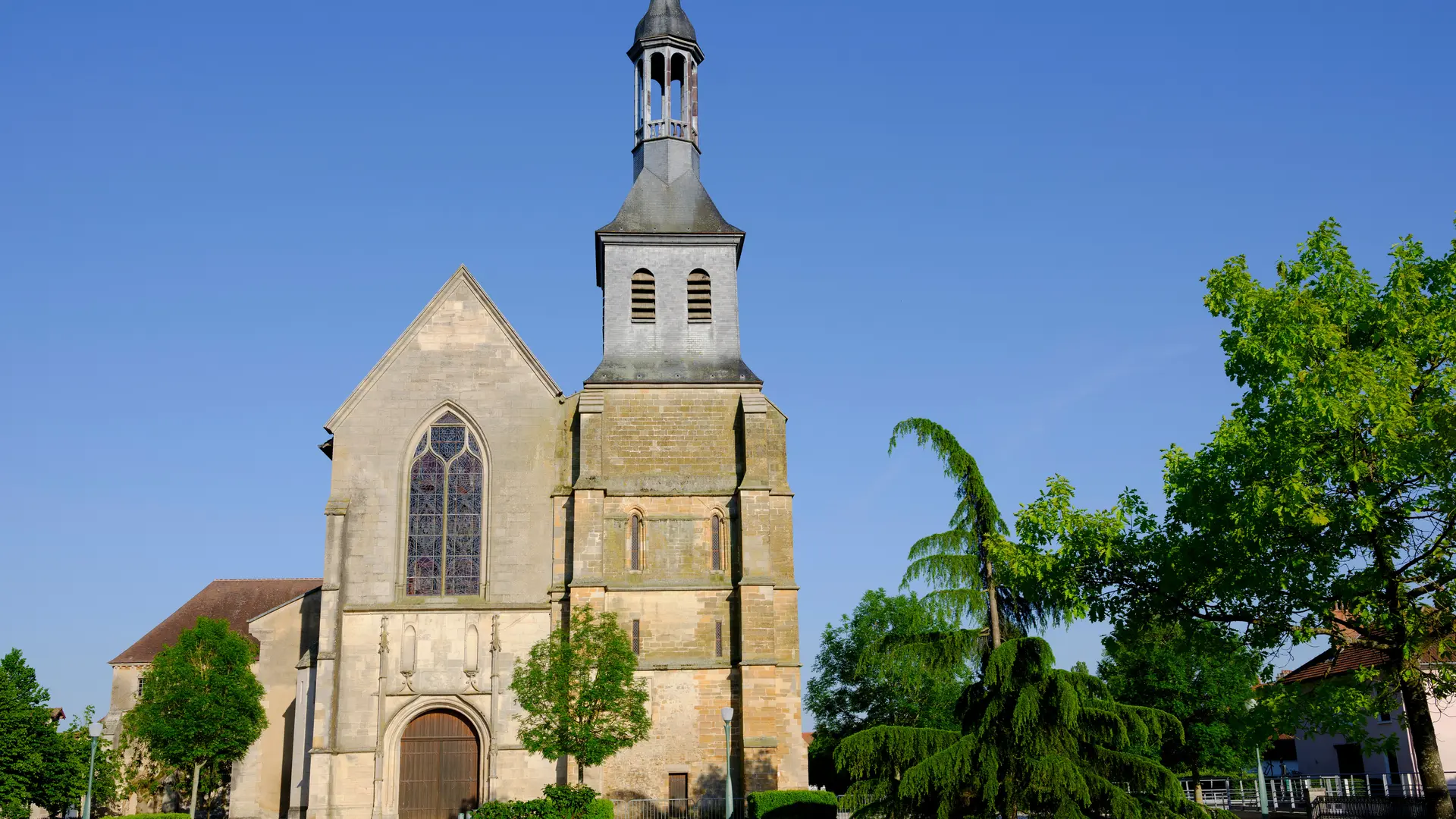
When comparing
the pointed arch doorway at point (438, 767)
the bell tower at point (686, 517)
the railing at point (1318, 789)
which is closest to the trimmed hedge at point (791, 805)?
the bell tower at point (686, 517)

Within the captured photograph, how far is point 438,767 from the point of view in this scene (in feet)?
95.2

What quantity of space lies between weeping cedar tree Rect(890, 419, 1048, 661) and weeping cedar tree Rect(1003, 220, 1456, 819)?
182 inches

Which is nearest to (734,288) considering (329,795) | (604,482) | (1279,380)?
(604,482)

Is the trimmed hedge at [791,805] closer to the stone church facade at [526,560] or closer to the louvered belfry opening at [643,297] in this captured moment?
the stone church facade at [526,560]

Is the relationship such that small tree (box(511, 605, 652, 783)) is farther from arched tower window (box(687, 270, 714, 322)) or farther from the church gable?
arched tower window (box(687, 270, 714, 322))

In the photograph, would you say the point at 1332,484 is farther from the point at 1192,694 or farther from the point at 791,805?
the point at 1192,694

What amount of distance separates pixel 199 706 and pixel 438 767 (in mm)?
7479

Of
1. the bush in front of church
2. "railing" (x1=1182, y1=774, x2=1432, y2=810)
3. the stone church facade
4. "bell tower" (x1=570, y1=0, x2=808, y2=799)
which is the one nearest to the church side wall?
the stone church facade

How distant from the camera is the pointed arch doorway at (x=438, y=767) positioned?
28859 millimetres

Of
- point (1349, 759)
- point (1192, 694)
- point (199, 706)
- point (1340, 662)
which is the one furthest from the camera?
point (1192, 694)

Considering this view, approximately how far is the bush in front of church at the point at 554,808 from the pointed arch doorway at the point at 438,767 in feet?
17.2

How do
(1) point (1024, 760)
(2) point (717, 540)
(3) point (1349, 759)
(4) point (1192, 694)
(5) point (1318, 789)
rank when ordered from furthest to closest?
(4) point (1192, 694)
(3) point (1349, 759)
(5) point (1318, 789)
(2) point (717, 540)
(1) point (1024, 760)

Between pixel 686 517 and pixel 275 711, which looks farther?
pixel 275 711

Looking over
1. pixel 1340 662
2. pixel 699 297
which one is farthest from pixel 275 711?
pixel 1340 662
